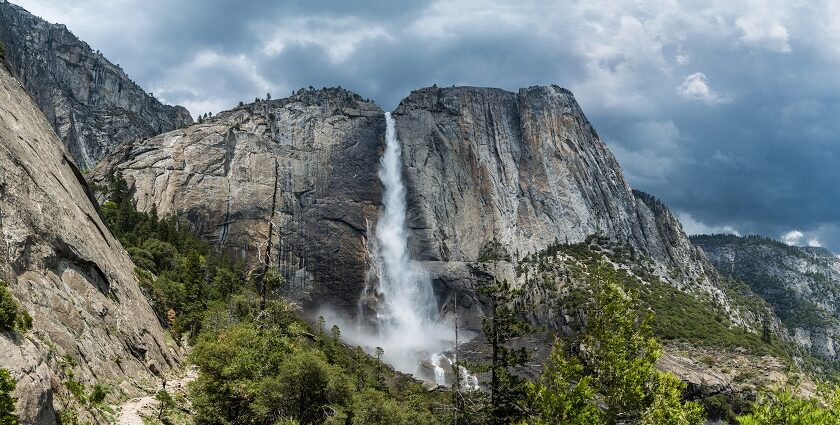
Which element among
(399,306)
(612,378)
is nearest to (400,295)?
(399,306)

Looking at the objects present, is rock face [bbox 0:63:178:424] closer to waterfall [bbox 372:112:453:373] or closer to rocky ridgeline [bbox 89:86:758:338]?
waterfall [bbox 372:112:453:373]

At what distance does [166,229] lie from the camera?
95.9m

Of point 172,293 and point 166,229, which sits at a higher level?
point 166,229

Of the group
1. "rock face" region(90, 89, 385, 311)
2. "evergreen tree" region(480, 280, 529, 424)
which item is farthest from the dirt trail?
"rock face" region(90, 89, 385, 311)

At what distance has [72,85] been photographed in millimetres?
182625

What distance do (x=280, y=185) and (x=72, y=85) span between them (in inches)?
4056

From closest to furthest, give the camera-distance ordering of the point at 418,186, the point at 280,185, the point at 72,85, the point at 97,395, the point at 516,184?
the point at 97,395, the point at 280,185, the point at 418,186, the point at 516,184, the point at 72,85

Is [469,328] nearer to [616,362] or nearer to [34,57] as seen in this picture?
[616,362]

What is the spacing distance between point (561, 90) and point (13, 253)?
167 meters

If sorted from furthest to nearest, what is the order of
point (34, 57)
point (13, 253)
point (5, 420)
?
point (34, 57)
point (13, 253)
point (5, 420)

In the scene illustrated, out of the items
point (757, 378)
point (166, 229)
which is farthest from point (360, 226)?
point (757, 378)

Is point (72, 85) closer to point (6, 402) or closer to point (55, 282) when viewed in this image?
point (55, 282)

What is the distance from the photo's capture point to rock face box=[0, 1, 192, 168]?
6629 inches

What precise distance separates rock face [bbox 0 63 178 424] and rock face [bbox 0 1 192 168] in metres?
146
